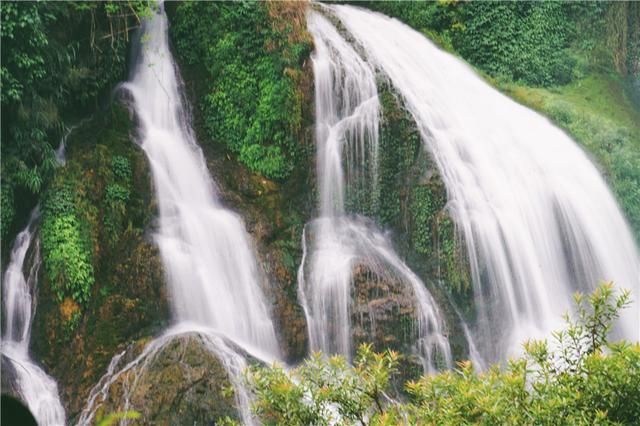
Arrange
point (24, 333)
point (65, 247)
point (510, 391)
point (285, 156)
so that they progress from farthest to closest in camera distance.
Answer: point (285, 156) → point (65, 247) → point (24, 333) → point (510, 391)

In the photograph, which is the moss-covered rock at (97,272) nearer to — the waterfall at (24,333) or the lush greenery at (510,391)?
the waterfall at (24,333)

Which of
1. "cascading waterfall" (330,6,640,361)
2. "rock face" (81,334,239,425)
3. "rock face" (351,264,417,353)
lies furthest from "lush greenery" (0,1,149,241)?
"cascading waterfall" (330,6,640,361)

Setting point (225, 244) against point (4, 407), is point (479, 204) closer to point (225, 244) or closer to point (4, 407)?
point (225, 244)

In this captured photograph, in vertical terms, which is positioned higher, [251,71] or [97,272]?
[251,71]

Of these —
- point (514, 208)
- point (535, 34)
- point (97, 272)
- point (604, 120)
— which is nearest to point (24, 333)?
point (97, 272)

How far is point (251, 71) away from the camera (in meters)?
10.2

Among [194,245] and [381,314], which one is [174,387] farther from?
[381,314]

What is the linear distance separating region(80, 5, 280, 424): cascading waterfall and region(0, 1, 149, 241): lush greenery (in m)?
0.81

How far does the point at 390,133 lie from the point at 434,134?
2.21ft

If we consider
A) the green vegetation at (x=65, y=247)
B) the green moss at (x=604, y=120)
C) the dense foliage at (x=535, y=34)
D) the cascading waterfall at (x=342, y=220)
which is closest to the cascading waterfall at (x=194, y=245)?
the cascading waterfall at (x=342, y=220)

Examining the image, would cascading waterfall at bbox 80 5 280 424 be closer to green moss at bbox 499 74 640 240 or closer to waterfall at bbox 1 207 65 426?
waterfall at bbox 1 207 65 426

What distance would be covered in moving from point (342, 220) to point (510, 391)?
19.8 feet

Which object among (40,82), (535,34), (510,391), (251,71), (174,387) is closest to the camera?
(510,391)

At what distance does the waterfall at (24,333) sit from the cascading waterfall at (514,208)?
5148mm
